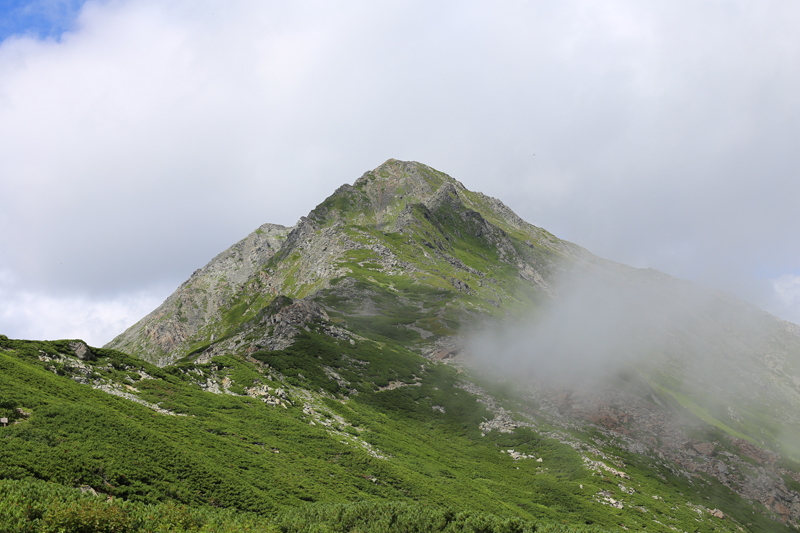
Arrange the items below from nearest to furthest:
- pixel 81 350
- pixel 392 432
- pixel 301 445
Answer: pixel 301 445 → pixel 81 350 → pixel 392 432

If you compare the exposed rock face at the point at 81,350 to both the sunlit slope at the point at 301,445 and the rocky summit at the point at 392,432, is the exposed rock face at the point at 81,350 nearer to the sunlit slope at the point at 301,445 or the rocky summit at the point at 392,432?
the rocky summit at the point at 392,432

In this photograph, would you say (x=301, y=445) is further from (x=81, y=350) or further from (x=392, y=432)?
(x=81, y=350)

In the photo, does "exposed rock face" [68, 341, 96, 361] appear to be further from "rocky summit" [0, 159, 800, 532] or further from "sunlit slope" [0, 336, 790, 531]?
→ "sunlit slope" [0, 336, 790, 531]

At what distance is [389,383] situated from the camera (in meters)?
85.8

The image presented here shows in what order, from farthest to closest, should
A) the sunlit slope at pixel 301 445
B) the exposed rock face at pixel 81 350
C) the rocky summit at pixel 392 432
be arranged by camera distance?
the exposed rock face at pixel 81 350 → the sunlit slope at pixel 301 445 → the rocky summit at pixel 392 432

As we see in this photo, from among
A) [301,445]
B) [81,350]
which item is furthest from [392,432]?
[81,350]

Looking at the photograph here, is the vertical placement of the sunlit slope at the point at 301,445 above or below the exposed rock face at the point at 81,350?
below

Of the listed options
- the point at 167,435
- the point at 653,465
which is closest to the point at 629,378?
the point at 653,465

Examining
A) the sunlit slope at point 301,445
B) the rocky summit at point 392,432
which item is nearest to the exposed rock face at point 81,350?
the rocky summit at point 392,432

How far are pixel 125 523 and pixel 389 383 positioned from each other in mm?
68027

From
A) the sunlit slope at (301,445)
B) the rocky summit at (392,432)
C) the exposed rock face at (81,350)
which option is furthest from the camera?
the exposed rock face at (81,350)

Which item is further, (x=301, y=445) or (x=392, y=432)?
(x=392, y=432)

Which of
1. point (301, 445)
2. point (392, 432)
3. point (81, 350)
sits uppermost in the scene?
point (81, 350)

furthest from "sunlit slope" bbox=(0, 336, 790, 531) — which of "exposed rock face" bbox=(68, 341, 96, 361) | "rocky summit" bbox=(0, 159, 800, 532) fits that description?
"exposed rock face" bbox=(68, 341, 96, 361)
